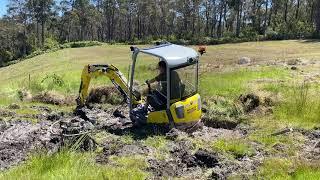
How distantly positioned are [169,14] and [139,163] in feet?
316

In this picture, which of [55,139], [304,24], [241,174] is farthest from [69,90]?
[304,24]

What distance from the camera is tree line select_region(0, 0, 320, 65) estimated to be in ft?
298

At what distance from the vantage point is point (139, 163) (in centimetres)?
1107

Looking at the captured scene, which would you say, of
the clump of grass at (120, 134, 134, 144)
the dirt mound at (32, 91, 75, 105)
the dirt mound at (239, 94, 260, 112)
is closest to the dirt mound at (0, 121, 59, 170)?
the clump of grass at (120, 134, 134, 144)

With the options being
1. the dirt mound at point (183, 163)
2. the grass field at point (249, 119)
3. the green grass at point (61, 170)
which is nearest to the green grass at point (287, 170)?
the grass field at point (249, 119)

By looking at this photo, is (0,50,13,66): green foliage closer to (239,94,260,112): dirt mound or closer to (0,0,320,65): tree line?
→ (0,0,320,65): tree line

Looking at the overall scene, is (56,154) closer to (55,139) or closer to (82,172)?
(82,172)

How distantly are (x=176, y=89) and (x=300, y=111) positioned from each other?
4.08m

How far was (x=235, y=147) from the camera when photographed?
39.9ft

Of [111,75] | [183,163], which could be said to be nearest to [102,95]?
[111,75]

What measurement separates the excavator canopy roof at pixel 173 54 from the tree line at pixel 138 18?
70621 millimetres

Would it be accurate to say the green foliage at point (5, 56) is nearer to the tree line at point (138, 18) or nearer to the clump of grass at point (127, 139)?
the tree line at point (138, 18)

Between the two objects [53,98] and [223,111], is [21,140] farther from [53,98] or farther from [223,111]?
[53,98]

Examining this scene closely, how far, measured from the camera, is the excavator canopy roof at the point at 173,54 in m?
13.8
